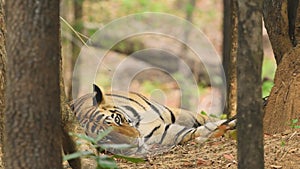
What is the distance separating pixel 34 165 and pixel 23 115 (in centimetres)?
26

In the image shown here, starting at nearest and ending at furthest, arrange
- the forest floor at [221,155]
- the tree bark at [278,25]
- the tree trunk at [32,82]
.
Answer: the tree trunk at [32,82] → the forest floor at [221,155] → the tree bark at [278,25]

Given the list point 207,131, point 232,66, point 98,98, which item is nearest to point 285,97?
point 207,131

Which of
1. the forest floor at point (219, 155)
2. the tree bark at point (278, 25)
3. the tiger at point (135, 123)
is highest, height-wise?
the tree bark at point (278, 25)

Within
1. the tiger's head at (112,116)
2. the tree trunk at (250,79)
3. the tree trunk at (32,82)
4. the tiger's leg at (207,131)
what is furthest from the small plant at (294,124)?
the tree trunk at (32,82)

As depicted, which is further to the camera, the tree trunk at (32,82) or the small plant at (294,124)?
the small plant at (294,124)

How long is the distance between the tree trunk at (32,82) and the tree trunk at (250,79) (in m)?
0.93

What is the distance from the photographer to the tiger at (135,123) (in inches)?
234

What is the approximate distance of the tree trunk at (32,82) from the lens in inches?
141

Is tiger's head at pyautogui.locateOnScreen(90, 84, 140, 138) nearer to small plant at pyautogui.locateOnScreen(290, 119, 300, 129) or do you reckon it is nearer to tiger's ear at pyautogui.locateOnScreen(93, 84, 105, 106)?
tiger's ear at pyautogui.locateOnScreen(93, 84, 105, 106)

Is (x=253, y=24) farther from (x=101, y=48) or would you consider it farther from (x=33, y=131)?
(x=101, y=48)

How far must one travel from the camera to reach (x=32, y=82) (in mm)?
3566

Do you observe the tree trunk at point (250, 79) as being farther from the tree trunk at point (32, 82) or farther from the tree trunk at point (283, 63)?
the tree trunk at point (283, 63)

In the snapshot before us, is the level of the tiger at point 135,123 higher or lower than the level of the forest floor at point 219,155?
higher

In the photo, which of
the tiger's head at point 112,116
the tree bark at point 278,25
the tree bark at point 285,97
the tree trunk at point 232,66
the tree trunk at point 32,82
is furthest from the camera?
the tree trunk at point 232,66
